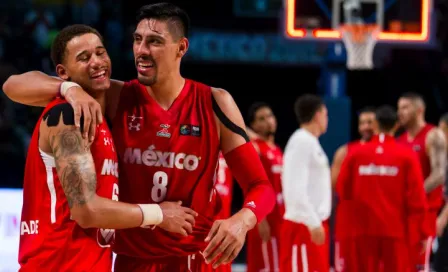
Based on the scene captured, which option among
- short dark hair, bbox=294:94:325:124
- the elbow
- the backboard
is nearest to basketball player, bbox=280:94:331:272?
short dark hair, bbox=294:94:325:124

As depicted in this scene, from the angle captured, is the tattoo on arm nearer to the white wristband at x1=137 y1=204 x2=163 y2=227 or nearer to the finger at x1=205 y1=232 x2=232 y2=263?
the white wristband at x1=137 y1=204 x2=163 y2=227

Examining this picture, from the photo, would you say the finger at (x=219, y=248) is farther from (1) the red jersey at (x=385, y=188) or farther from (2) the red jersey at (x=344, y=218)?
(2) the red jersey at (x=344, y=218)

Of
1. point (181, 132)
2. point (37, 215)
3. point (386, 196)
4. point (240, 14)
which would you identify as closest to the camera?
point (37, 215)

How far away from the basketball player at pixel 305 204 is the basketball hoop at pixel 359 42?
4.89 metres

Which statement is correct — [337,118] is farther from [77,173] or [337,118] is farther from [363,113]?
[77,173]

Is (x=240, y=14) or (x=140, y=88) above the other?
(x=240, y=14)

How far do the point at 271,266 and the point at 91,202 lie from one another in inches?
236

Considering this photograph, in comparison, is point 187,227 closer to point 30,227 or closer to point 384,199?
point 30,227

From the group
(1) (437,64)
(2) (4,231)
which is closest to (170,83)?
(2) (4,231)

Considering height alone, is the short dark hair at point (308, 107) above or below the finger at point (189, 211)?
above

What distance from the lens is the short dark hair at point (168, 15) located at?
380 centimetres

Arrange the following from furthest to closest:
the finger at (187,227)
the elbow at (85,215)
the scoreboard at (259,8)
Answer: the scoreboard at (259,8), the finger at (187,227), the elbow at (85,215)

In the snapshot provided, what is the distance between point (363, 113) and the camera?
33.3 ft

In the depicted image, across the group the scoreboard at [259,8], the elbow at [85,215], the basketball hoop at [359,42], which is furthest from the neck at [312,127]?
the scoreboard at [259,8]
